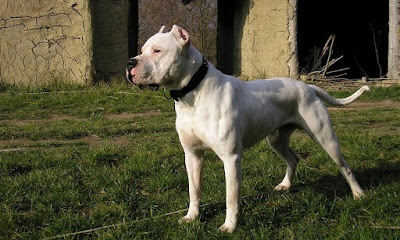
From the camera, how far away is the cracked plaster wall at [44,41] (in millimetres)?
9359

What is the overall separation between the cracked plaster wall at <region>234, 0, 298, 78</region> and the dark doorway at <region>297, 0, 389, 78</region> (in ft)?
11.7

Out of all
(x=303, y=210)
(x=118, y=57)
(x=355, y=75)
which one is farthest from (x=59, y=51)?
(x=355, y=75)

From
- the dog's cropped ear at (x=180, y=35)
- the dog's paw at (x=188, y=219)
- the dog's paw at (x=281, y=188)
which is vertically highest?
the dog's cropped ear at (x=180, y=35)

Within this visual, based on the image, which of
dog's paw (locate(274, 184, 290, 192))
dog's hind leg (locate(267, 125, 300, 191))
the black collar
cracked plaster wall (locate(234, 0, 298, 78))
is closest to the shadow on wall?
cracked plaster wall (locate(234, 0, 298, 78))

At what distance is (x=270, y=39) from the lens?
10125 millimetres

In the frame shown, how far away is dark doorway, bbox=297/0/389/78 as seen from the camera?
13.9 meters

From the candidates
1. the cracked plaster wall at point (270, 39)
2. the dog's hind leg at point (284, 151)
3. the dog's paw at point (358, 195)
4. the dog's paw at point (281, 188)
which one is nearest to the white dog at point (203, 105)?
the dog's hind leg at point (284, 151)

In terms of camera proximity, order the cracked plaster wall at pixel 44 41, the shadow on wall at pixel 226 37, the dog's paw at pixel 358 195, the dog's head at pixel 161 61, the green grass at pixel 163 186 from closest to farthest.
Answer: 1. the dog's head at pixel 161 61
2. the green grass at pixel 163 186
3. the dog's paw at pixel 358 195
4. the cracked plaster wall at pixel 44 41
5. the shadow on wall at pixel 226 37

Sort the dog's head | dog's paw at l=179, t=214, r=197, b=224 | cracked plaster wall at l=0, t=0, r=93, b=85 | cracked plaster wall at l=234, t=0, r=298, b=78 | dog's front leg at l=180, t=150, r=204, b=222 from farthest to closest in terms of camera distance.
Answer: cracked plaster wall at l=234, t=0, r=298, b=78 < cracked plaster wall at l=0, t=0, r=93, b=85 < dog's front leg at l=180, t=150, r=204, b=222 < dog's paw at l=179, t=214, r=197, b=224 < the dog's head

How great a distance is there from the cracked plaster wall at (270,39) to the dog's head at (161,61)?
7359mm

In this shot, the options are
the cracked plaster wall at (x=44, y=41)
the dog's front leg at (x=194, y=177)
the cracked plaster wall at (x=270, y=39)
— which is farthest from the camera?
the cracked plaster wall at (x=270, y=39)

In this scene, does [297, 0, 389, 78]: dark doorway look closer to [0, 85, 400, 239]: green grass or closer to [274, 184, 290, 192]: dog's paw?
[0, 85, 400, 239]: green grass

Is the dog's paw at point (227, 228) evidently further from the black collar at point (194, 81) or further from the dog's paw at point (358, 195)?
the dog's paw at point (358, 195)

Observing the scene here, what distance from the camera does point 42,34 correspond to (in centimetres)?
946
